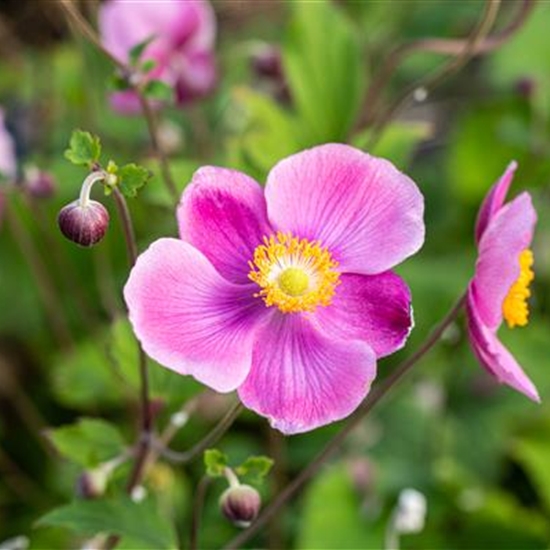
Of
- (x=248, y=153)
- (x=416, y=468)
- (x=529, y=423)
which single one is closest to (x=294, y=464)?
(x=416, y=468)

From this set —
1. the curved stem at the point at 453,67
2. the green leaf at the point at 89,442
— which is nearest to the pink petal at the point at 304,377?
the green leaf at the point at 89,442

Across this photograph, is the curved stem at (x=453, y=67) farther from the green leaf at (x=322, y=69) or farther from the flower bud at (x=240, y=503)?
the flower bud at (x=240, y=503)

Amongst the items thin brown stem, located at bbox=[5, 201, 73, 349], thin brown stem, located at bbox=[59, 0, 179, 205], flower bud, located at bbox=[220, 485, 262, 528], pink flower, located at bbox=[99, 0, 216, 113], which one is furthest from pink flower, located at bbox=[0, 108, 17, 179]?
flower bud, located at bbox=[220, 485, 262, 528]

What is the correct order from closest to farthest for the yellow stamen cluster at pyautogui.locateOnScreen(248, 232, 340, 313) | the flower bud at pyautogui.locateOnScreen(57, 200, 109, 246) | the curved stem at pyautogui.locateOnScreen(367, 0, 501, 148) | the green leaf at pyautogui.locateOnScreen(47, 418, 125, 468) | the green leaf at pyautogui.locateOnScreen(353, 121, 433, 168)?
1. the flower bud at pyautogui.locateOnScreen(57, 200, 109, 246)
2. the yellow stamen cluster at pyautogui.locateOnScreen(248, 232, 340, 313)
3. the green leaf at pyautogui.locateOnScreen(47, 418, 125, 468)
4. the curved stem at pyautogui.locateOnScreen(367, 0, 501, 148)
5. the green leaf at pyautogui.locateOnScreen(353, 121, 433, 168)

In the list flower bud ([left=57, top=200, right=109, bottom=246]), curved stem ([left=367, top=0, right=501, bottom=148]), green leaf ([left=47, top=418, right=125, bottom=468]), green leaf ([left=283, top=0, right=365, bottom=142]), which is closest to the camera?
flower bud ([left=57, top=200, right=109, bottom=246])

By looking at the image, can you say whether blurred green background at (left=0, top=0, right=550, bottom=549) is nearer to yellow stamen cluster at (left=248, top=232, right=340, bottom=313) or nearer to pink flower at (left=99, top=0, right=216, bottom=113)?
pink flower at (left=99, top=0, right=216, bottom=113)

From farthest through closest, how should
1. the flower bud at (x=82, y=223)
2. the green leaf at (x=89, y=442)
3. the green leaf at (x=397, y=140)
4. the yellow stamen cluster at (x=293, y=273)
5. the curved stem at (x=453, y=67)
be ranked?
the green leaf at (x=397, y=140)
the curved stem at (x=453, y=67)
the green leaf at (x=89, y=442)
the yellow stamen cluster at (x=293, y=273)
the flower bud at (x=82, y=223)
